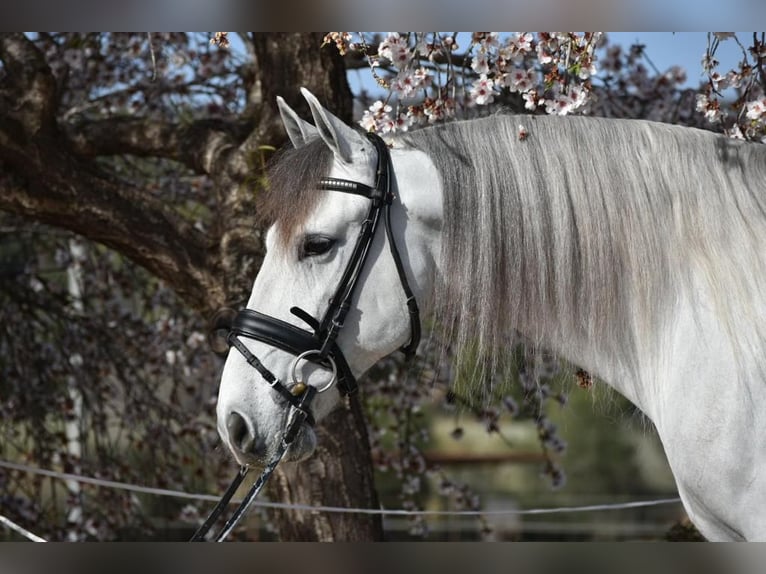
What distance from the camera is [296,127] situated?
78.7 inches

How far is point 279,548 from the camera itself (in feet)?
4.98

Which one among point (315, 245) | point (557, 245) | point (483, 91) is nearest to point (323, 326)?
point (315, 245)

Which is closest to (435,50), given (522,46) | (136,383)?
(522,46)

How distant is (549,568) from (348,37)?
1526mm

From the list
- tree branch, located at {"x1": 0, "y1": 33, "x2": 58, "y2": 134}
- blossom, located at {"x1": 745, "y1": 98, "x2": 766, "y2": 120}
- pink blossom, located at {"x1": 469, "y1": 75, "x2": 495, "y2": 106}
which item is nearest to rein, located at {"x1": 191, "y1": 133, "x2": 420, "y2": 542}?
pink blossom, located at {"x1": 469, "y1": 75, "x2": 495, "y2": 106}

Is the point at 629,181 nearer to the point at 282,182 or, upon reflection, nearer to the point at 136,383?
the point at 282,182

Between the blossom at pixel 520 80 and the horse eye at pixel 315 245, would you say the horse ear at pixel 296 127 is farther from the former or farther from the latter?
the blossom at pixel 520 80

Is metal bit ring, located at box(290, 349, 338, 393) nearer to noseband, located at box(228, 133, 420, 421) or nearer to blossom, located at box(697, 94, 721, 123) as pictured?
noseband, located at box(228, 133, 420, 421)

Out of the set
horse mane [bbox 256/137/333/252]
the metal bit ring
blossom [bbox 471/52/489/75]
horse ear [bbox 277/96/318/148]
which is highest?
blossom [bbox 471/52/489/75]

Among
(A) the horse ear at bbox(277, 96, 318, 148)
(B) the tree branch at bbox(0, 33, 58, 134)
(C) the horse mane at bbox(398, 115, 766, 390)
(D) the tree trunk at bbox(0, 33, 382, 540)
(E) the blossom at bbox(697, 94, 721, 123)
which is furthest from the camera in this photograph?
(B) the tree branch at bbox(0, 33, 58, 134)

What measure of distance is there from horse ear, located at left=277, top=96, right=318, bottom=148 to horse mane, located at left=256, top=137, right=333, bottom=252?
0.22ft

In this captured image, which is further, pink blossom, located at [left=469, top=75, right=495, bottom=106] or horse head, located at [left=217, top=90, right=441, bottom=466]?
pink blossom, located at [left=469, top=75, right=495, bottom=106]

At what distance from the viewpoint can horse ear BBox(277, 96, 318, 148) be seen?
1929 mm

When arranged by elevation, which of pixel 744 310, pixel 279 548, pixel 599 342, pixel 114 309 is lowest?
pixel 114 309
